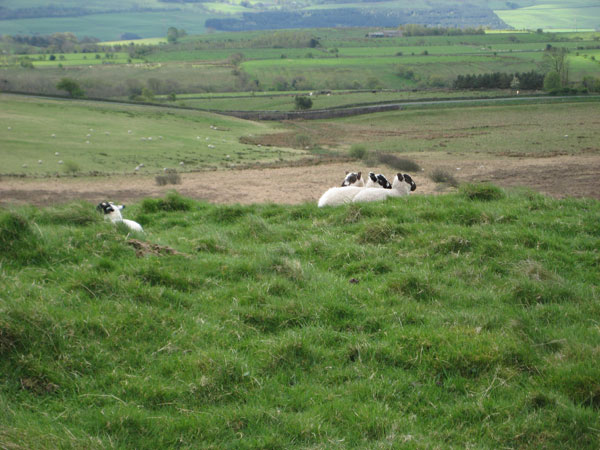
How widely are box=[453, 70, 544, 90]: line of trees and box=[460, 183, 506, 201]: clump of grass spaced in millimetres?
70173

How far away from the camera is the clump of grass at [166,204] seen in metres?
13.0

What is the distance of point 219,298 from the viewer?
22.4 feet

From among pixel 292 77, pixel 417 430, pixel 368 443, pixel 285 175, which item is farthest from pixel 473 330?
pixel 292 77

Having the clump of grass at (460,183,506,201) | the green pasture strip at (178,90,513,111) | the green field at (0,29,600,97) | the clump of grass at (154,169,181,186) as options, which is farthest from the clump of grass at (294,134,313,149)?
the green field at (0,29,600,97)

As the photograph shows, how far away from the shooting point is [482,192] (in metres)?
11.9

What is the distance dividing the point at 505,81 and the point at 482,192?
240 ft

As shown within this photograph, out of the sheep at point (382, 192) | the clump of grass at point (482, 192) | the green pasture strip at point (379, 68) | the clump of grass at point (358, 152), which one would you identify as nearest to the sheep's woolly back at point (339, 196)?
the sheep at point (382, 192)

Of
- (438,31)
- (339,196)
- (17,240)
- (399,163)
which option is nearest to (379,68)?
(438,31)

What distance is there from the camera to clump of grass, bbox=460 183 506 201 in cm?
1184

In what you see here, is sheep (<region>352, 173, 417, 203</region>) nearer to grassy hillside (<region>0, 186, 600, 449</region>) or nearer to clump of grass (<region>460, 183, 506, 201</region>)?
clump of grass (<region>460, 183, 506, 201</region>)

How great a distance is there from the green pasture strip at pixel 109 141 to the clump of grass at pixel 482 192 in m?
19.4

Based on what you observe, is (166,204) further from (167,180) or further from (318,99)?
(318,99)

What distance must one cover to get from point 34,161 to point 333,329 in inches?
991

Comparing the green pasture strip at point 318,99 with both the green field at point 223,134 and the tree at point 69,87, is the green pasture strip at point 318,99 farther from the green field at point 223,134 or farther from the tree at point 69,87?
the tree at point 69,87
